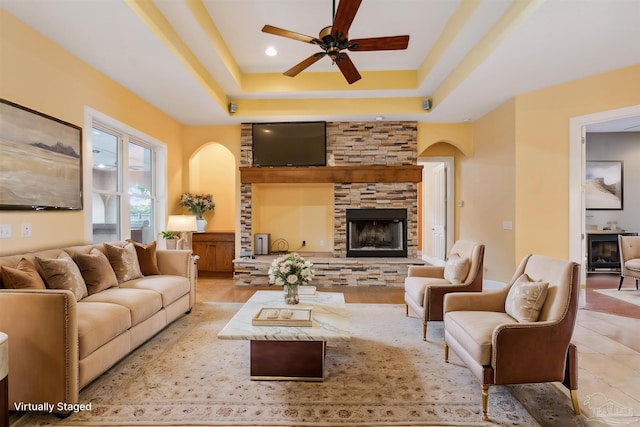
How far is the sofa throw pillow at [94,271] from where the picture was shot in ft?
9.34

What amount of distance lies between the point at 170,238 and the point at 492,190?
16.5 feet

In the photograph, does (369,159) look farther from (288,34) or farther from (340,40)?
(288,34)

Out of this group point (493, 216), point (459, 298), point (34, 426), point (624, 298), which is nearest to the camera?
point (34, 426)

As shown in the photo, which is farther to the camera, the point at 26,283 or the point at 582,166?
the point at 582,166

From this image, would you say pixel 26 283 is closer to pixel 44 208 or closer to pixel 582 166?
pixel 44 208

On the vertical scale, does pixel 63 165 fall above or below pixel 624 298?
above

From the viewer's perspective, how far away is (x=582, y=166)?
418cm

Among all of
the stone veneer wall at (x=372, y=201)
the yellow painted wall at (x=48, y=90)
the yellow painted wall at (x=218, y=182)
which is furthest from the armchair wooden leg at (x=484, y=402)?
the yellow painted wall at (x=218, y=182)

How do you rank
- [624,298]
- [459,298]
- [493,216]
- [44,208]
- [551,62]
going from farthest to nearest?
[493,216] → [624,298] → [551,62] → [44,208] → [459,298]

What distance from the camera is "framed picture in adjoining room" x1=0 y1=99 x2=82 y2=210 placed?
2.54 meters

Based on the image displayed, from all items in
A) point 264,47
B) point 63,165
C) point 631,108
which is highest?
point 264,47

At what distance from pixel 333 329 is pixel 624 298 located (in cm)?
483

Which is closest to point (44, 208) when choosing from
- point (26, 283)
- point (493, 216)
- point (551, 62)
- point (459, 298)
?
point (26, 283)

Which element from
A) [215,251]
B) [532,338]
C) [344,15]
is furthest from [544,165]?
[215,251]
